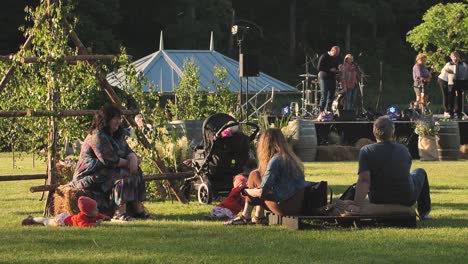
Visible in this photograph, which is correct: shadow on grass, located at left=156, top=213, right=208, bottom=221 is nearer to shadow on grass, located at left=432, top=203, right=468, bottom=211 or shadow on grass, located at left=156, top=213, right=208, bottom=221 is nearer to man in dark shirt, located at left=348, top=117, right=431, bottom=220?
man in dark shirt, located at left=348, top=117, right=431, bottom=220

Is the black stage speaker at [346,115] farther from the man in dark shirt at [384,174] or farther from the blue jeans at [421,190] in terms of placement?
the man in dark shirt at [384,174]

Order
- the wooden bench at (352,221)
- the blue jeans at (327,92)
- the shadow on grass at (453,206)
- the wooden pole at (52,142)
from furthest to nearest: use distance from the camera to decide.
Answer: the blue jeans at (327,92), the shadow on grass at (453,206), the wooden pole at (52,142), the wooden bench at (352,221)

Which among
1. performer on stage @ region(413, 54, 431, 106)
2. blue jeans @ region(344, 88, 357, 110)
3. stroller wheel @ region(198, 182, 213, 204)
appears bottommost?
stroller wheel @ region(198, 182, 213, 204)

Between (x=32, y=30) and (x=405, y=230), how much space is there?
5036 mm

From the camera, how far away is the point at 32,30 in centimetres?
1414

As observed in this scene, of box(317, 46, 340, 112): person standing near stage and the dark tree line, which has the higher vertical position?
the dark tree line

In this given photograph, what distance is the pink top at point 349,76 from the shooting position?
31.1 m

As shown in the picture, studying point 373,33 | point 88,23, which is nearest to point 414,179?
point 88,23

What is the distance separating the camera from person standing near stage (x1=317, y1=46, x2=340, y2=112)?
98.3 ft

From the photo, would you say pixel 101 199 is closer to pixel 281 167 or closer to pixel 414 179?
pixel 281 167

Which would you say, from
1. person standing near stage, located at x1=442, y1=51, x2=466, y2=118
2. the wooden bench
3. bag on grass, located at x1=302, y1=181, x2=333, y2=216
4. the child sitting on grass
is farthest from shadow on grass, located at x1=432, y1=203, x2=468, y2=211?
person standing near stage, located at x1=442, y1=51, x2=466, y2=118

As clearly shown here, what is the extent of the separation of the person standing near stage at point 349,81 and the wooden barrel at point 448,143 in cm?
402

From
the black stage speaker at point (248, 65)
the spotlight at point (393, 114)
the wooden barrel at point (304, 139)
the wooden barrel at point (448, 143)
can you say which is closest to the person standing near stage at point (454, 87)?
the spotlight at point (393, 114)

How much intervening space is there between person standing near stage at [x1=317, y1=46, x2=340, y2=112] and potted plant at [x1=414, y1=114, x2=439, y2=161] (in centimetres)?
311
